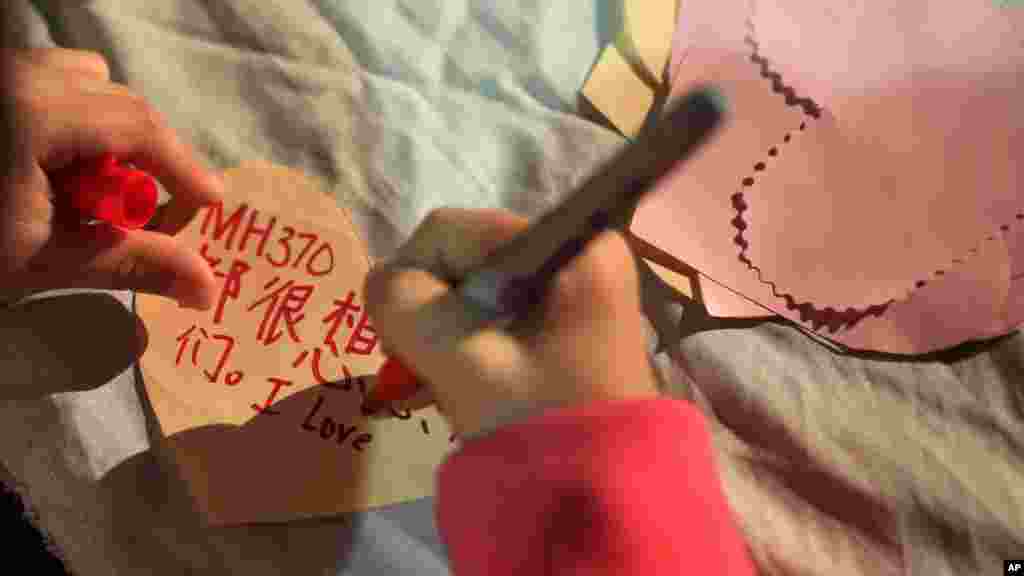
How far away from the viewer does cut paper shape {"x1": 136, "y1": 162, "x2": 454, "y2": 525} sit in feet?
1.25

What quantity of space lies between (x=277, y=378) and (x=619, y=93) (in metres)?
0.19

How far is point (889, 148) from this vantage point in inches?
16.7

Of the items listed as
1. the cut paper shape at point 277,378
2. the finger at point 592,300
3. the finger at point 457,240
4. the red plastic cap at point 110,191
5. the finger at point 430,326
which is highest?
the finger at point 592,300

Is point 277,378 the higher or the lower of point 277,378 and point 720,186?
the lower

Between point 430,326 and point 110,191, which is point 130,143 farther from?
point 430,326

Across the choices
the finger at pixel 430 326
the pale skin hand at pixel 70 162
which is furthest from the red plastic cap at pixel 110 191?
the finger at pixel 430 326

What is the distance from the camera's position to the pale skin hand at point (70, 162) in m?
0.34

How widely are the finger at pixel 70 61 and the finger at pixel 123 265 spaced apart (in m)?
0.06

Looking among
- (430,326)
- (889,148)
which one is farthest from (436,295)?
(889,148)

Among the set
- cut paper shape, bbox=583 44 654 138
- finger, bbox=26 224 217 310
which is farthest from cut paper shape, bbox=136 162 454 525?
cut paper shape, bbox=583 44 654 138

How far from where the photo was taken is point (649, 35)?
1.42 ft

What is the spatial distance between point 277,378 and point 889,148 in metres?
0.27

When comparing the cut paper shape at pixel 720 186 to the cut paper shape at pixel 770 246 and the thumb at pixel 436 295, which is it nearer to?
the cut paper shape at pixel 770 246

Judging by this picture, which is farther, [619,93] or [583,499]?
[619,93]
